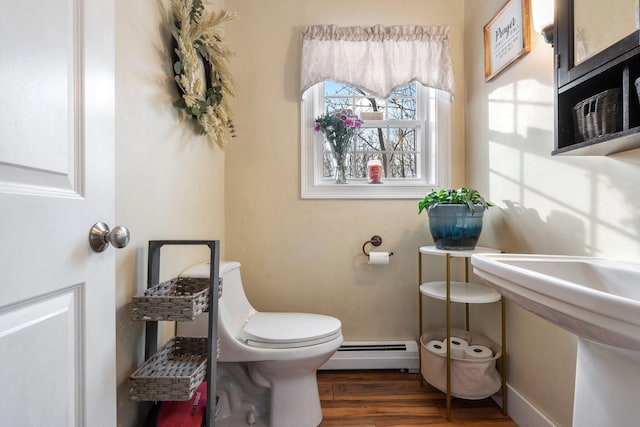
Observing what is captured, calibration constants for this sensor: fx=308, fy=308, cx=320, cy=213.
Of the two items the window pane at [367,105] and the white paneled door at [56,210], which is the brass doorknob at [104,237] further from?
the window pane at [367,105]

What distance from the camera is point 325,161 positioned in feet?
6.82

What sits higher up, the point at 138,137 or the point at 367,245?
the point at 138,137

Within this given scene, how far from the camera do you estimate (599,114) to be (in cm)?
92

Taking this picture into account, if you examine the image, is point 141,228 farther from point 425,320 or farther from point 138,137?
point 425,320

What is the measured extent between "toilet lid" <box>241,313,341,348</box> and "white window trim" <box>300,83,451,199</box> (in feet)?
2.52

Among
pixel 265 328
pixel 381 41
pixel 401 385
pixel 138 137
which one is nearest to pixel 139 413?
pixel 265 328

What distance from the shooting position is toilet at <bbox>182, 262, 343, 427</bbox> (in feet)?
4.19

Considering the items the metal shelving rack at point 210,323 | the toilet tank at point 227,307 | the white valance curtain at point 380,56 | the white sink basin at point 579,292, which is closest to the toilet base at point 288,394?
the toilet tank at point 227,307

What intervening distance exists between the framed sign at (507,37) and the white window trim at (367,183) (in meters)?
0.33

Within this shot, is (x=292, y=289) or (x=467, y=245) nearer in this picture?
(x=467, y=245)

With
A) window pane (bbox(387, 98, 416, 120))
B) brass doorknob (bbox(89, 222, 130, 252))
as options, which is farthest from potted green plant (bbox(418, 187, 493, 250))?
brass doorknob (bbox(89, 222, 130, 252))

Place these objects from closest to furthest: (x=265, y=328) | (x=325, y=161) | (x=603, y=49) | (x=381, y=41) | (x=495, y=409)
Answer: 1. (x=603, y=49)
2. (x=265, y=328)
3. (x=495, y=409)
4. (x=381, y=41)
5. (x=325, y=161)

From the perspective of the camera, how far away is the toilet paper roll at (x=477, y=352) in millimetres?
1512

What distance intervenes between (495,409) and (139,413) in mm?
1595
